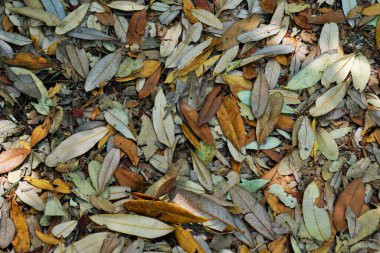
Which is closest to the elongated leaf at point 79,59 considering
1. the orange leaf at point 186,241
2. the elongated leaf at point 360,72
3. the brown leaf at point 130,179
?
the brown leaf at point 130,179

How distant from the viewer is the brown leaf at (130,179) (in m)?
1.47

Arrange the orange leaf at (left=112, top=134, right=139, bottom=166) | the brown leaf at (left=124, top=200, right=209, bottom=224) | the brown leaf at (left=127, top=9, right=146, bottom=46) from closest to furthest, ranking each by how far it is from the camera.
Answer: the brown leaf at (left=124, top=200, right=209, bottom=224) < the orange leaf at (left=112, top=134, right=139, bottom=166) < the brown leaf at (left=127, top=9, right=146, bottom=46)

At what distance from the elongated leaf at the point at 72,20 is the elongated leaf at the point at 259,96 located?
61 cm

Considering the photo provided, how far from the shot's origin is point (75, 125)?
1.53m

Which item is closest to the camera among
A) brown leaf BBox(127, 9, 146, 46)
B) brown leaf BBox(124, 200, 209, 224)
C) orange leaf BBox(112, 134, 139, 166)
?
brown leaf BBox(124, 200, 209, 224)

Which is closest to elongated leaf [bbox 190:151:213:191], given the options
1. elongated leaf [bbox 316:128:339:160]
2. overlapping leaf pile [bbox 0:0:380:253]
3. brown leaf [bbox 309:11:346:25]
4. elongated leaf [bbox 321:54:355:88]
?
overlapping leaf pile [bbox 0:0:380:253]

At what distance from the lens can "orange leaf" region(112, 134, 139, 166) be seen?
1.50 m

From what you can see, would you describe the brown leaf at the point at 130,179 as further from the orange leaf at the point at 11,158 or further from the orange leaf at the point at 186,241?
the orange leaf at the point at 11,158

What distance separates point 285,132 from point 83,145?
640 mm

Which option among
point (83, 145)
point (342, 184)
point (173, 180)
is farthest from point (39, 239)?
point (342, 184)

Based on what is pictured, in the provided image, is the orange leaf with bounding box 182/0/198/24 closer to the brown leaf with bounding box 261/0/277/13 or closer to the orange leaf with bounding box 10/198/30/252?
the brown leaf with bounding box 261/0/277/13

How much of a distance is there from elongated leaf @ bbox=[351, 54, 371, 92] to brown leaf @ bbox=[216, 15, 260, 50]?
0.35 meters

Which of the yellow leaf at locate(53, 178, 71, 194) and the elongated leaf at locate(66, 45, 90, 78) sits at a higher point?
the elongated leaf at locate(66, 45, 90, 78)

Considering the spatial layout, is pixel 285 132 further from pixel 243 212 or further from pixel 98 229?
pixel 98 229
